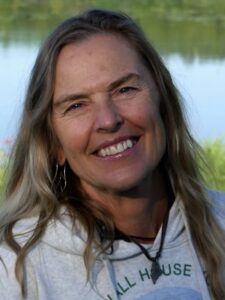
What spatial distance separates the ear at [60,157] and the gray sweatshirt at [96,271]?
0.51 ft

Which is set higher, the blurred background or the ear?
the ear

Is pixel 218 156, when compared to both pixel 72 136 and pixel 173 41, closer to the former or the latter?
pixel 72 136

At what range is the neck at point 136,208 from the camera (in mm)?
2393

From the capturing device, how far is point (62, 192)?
243cm

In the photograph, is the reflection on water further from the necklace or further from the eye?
the eye

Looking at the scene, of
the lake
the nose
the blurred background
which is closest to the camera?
the nose

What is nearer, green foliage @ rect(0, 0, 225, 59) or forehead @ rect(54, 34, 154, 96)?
forehead @ rect(54, 34, 154, 96)

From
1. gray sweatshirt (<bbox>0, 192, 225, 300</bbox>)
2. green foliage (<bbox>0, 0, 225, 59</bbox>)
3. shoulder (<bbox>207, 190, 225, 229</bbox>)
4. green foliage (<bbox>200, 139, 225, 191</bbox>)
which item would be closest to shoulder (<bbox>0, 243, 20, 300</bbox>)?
gray sweatshirt (<bbox>0, 192, 225, 300</bbox>)

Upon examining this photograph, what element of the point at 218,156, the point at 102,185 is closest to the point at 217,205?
the point at 102,185

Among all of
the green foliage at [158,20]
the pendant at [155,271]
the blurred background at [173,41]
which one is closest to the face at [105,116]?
the pendant at [155,271]

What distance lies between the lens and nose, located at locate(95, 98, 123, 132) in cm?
218

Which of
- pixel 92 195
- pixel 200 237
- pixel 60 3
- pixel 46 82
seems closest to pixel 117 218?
pixel 92 195

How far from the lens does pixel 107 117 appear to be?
2.18 meters

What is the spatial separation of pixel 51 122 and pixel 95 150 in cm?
19
